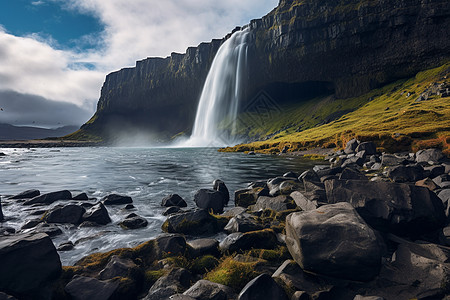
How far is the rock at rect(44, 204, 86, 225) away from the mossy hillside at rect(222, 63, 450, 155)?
4141cm

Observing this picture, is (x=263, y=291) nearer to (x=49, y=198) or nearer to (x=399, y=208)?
(x=399, y=208)

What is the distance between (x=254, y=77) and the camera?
176 m

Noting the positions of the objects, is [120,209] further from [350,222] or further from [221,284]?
[350,222]

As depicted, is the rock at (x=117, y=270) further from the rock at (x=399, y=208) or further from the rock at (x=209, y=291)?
the rock at (x=399, y=208)

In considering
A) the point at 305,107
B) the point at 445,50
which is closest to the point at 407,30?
the point at 445,50

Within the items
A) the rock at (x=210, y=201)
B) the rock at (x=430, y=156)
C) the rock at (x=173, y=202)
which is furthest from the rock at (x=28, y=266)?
the rock at (x=430, y=156)

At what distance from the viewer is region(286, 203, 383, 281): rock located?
5742 mm

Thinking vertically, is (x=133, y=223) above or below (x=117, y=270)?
below

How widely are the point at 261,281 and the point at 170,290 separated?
7.67 feet

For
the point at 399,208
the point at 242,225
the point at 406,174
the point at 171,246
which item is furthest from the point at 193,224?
the point at 406,174

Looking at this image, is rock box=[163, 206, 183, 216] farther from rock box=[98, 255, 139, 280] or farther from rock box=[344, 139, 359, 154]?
rock box=[344, 139, 359, 154]

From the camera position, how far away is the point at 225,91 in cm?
18862

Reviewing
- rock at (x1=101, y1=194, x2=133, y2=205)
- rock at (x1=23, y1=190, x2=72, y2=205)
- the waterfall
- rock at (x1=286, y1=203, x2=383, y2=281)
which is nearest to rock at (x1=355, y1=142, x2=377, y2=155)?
rock at (x1=286, y1=203, x2=383, y2=281)

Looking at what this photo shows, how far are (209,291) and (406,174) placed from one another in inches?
763
